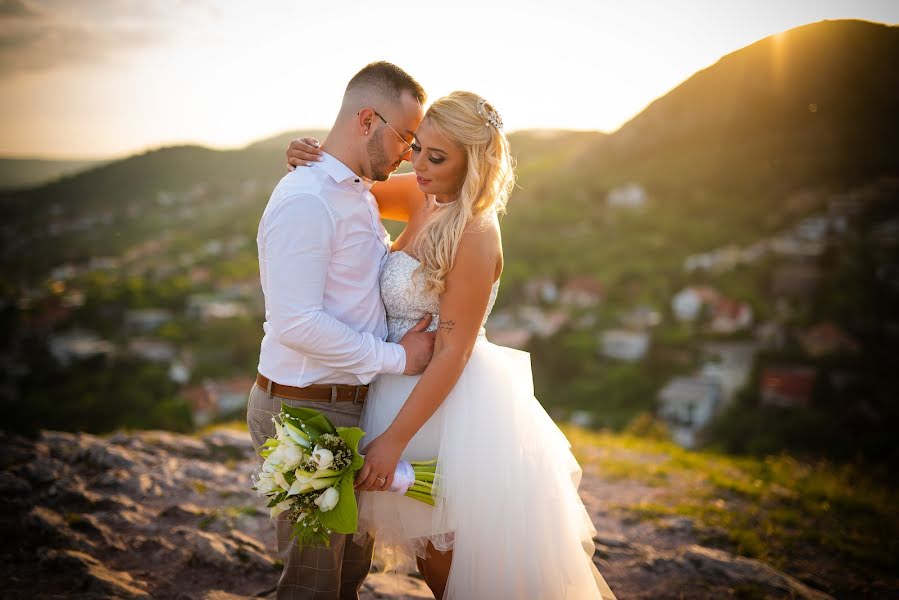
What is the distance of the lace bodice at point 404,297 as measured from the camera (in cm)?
237

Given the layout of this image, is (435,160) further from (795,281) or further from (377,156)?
(795,281)

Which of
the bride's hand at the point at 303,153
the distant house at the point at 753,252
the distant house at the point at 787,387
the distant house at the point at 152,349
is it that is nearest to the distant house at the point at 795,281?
the distant house at the point at 753,252

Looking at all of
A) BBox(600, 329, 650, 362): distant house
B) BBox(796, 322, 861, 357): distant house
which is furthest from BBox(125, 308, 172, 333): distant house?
BBox(796, 322, 861, 357): distant house

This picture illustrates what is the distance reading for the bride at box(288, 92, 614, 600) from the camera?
218 centimetres

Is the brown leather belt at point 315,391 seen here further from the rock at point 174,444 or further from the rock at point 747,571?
the rock at point 174,444

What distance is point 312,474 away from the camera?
6.33 feet

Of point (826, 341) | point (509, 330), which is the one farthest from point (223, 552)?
point (826, 341)

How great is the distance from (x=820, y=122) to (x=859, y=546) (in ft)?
72.0

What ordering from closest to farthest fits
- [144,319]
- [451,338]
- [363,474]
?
1. [363,474]
2. [451,338]
3. [144,319]

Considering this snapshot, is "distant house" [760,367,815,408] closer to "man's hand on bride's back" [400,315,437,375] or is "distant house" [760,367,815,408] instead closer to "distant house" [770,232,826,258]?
"distant house" [770,232,826,258]

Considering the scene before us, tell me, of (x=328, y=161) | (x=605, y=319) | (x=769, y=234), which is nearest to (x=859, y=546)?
(x=328, y=161)

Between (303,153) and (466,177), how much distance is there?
685 mm

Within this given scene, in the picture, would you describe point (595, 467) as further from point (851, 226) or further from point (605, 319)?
point (851, 226)

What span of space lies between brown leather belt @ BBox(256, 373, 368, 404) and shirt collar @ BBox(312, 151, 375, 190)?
2.75ft
